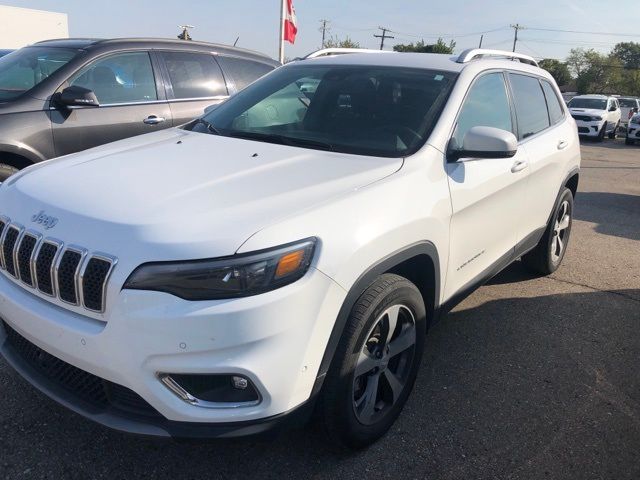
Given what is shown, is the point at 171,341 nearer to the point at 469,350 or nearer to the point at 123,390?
the point at 123,390

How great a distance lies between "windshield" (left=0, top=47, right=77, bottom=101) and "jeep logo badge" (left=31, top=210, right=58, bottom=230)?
121 inches

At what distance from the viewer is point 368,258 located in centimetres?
229

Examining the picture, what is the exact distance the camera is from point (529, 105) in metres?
4.24

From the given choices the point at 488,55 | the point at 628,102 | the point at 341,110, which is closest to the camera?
the point at 341,110

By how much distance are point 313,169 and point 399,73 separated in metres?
1.18

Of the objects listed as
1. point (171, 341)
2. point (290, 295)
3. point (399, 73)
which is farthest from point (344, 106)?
point (171, 341)

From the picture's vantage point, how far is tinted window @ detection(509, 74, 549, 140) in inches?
158

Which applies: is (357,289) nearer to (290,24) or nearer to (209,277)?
(209,277)

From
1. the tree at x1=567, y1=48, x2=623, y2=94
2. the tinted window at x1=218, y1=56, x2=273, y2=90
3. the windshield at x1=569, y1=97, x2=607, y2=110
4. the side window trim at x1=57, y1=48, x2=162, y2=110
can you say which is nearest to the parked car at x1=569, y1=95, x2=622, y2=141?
the windshield at x1=569, y1=97, x2=607, y2=110

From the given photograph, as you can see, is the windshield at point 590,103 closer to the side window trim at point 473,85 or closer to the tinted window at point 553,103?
the tinted window at point 553,103

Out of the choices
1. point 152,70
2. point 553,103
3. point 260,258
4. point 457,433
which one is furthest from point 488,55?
point 152,70

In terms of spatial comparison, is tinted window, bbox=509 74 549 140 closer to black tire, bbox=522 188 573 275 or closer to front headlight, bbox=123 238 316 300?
black tire, bbox=522 188 573 275

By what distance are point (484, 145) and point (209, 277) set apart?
1.67 m

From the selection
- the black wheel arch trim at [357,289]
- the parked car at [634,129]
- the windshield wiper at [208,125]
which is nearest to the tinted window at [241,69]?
the windshield wiper at [208,125]
